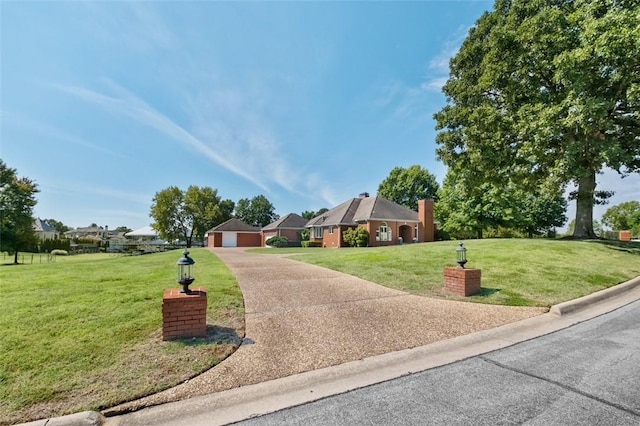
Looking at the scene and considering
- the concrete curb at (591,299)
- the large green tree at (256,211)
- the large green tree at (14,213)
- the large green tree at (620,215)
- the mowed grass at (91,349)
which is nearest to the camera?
the mowed grass at (91,349)

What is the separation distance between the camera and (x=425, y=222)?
33375 mm

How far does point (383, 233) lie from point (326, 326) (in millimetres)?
26270

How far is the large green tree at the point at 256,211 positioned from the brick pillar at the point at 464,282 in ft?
218

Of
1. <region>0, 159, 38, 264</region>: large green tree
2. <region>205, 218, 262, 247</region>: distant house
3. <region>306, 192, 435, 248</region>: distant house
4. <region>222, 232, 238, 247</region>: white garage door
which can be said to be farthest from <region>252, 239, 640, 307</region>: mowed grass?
<region>205, 218, 262, 247</region>: distant house

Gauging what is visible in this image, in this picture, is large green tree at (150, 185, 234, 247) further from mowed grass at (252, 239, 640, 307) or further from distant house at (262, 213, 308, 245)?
mowed grass at (252, 239, 640, 307)

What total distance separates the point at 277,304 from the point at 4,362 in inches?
159

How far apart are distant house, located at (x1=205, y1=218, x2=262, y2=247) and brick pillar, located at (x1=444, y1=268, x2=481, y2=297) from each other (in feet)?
132

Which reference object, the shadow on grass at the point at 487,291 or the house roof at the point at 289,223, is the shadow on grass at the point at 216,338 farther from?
the house roof at the point at 289,223

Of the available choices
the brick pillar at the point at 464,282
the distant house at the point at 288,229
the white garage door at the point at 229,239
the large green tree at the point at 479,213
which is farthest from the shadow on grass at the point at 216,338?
the white garage door at the point at 229,239

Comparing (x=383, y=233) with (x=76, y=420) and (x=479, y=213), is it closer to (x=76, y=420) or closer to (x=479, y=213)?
(x=479, y=213)

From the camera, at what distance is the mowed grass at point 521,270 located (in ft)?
23.8

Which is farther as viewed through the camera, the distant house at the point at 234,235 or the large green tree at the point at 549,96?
the distant house at the point at 234,235

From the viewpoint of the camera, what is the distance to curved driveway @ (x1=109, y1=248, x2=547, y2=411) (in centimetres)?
360

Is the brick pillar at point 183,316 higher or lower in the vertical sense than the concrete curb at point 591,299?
higher
